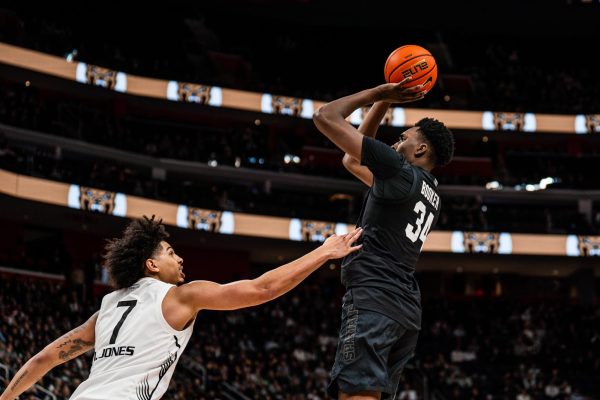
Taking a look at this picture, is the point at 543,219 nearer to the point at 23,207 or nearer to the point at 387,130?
the point at 387,130

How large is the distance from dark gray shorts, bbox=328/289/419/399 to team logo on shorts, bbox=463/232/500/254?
29.5 metres

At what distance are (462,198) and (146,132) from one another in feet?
43.7

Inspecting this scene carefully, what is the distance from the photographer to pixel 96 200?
98.5ft

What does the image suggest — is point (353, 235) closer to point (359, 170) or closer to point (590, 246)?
point (359, 170)

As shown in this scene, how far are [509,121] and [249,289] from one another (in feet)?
114

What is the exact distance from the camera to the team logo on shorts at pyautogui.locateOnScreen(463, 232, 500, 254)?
112 ft

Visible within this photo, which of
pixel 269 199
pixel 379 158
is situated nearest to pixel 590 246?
pixel 269 199

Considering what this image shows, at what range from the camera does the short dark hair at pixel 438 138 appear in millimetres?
5648

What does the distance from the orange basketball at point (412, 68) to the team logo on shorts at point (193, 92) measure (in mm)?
30622

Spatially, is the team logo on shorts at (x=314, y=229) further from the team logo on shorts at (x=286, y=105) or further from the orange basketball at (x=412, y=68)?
the orange basketball at (x=412, y=68)

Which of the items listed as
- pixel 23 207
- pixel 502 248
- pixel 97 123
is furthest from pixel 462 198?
pixel 23 207

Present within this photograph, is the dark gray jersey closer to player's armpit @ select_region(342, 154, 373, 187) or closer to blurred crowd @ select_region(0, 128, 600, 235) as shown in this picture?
player's armpit @ select_region(342, 154, 373, 187)

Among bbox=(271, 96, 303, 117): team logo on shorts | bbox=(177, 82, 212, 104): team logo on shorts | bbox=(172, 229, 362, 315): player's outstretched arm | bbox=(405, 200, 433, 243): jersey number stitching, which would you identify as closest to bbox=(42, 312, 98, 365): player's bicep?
bbox=(172, 229, 362, 315): player's outstretched arm

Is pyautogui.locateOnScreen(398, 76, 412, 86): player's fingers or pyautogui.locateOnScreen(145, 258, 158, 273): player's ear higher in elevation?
pyautogui.locateOnScreen(398, 76, 412, 86): player's fingers
